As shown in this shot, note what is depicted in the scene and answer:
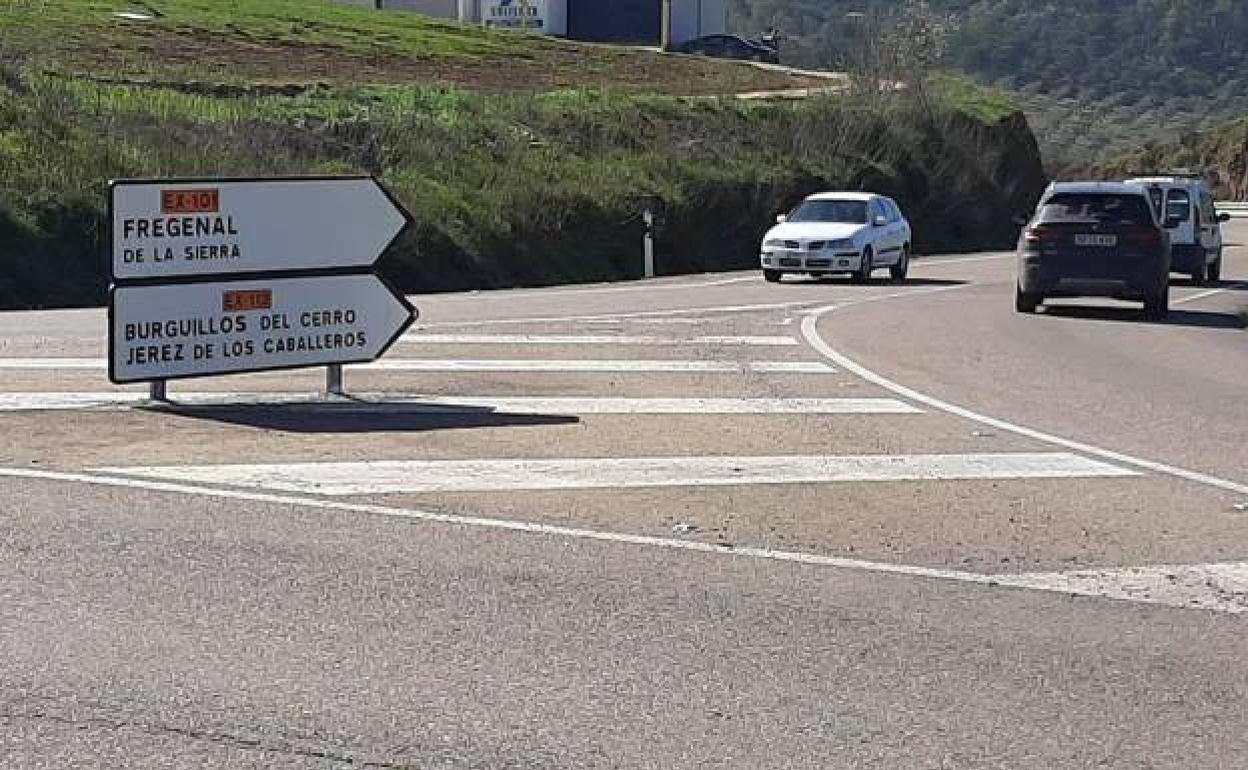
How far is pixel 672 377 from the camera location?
1602 centimetres

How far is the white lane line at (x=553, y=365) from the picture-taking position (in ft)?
51.4

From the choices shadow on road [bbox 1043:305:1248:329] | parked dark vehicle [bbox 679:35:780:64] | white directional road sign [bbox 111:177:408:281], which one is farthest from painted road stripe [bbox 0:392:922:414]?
parked dark vehicle [bbox 679:35:780:64]

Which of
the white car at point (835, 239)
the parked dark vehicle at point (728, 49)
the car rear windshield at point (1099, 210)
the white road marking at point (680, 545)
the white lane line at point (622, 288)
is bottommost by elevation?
the white lane line at point (622, 288)

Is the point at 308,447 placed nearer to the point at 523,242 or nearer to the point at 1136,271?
the point at 1136,271

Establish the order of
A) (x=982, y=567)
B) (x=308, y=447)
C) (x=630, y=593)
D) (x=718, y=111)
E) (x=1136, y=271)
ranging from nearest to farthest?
(x=630, y=593) → (x=982, y=567) → (x=308, y=447) → (x=1136, y=271) → (x=718, y=111)

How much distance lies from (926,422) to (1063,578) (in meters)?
4.83

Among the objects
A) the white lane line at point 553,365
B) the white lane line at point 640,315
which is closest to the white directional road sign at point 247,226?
the white lane line at point 553,365

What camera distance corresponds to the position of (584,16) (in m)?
89.1

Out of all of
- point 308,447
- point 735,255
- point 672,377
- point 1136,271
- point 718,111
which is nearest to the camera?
point 308,447

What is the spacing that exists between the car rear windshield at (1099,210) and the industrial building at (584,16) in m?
62.5

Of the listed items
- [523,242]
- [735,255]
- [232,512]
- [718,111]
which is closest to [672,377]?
[232,512]

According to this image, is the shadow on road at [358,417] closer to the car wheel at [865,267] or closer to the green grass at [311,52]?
the car wheel at [865,267]

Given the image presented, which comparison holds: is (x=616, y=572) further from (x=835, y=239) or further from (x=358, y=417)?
(x=835, y=239)

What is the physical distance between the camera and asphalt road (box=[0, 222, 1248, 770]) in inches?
258
